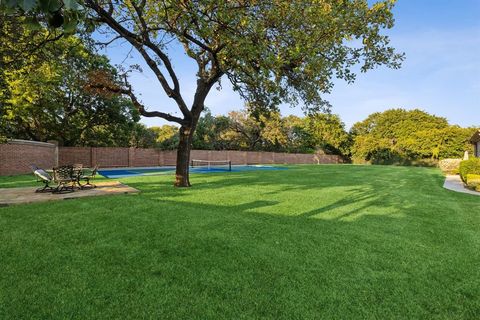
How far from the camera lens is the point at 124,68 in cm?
1030

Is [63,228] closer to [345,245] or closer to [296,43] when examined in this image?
[345,245]

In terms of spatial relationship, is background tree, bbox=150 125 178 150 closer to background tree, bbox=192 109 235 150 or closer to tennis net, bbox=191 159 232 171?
background tree, bbox=192 109 235 150

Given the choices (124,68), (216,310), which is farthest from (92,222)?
(124,68)

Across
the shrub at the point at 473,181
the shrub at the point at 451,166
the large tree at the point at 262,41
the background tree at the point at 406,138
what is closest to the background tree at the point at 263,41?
the large tree at the point at 262,41

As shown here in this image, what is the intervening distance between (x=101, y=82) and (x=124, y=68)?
1.06 m

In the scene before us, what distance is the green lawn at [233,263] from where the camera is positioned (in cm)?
259

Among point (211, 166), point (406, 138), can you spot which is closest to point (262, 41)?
point (211, 166)

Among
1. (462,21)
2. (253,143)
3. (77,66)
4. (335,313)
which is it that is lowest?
(335,313)

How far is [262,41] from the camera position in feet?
20.6

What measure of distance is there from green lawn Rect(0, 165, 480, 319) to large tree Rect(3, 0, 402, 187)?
3634 mm

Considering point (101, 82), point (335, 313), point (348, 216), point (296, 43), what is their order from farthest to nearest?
point (101, 82) < point (296, 43) < point (348, 216) < point (335, 313)

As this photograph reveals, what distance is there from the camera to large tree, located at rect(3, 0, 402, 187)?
242 inches

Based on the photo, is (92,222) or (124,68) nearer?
(92,222)

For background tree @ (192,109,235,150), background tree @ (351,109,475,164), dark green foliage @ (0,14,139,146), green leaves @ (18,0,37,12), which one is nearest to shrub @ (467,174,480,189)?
green leaves @ (18,0,37,12)
